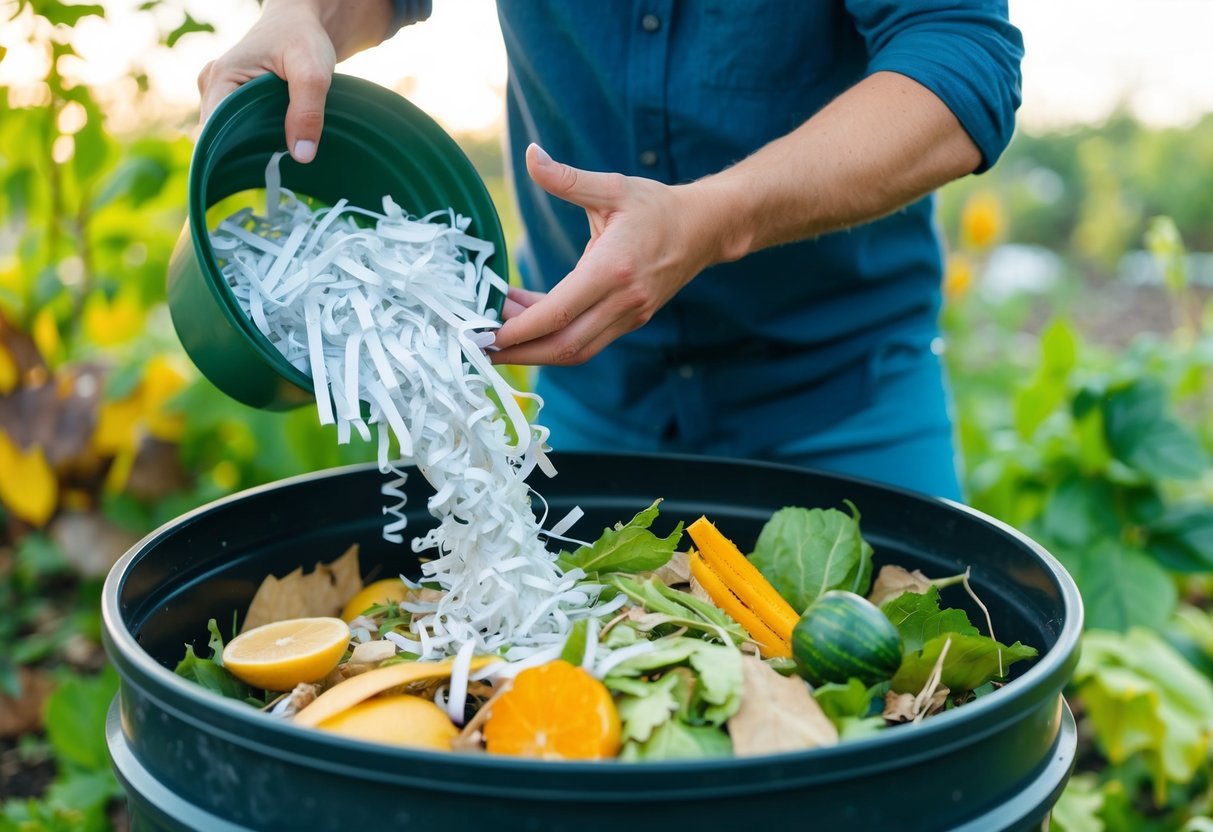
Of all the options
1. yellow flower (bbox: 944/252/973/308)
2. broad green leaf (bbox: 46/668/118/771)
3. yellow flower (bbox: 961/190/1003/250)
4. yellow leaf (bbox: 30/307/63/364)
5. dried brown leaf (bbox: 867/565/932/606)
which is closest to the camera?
dried brown leaf (bbox: 867/565/932/606)

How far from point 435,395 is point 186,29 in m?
1.59

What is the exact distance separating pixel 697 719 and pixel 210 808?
504mm

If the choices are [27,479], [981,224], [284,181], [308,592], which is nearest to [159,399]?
[27,479]

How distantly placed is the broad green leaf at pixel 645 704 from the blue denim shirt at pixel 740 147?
0.93 m

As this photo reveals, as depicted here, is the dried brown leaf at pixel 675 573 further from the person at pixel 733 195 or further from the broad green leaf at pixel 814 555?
the person at pixel 733 195

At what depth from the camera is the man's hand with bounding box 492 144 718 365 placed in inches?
55.0

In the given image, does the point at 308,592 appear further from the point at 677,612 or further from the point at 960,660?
the point at 960,660

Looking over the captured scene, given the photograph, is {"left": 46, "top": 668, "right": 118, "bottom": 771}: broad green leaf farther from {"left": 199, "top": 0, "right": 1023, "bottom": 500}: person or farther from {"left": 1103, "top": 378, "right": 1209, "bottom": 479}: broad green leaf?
{"left": 1103, "top": 378, "right": 1209, "bottom": 479}: broad green leaf

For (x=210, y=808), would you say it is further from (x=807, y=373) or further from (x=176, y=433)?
(x=176, y=433)

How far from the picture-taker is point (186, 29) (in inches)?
102

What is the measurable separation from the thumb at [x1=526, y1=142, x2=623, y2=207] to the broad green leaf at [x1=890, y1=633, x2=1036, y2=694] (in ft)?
2.22

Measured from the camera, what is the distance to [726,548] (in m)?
1.56

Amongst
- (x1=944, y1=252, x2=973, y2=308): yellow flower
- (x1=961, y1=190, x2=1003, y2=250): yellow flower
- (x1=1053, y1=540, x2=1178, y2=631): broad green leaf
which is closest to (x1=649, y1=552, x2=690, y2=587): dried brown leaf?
(x1=1053, y1=540, x2=1178, y2=631): broad green leaf

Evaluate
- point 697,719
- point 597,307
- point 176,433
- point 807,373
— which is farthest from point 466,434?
point 176,433
